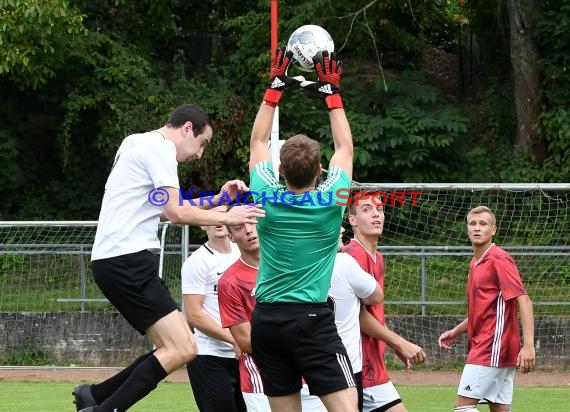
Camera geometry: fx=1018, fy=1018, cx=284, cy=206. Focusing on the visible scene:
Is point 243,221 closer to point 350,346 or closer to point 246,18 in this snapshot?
point 350,346

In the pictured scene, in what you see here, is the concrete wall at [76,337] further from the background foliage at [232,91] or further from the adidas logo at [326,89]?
the adidas logo at [326,89]

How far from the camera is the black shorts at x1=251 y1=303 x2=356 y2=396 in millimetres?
4910

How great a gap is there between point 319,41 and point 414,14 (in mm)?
14044

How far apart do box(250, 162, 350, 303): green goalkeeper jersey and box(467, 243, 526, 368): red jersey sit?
297cm

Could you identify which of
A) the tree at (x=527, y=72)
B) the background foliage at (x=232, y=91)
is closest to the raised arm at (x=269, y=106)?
the background foliage at (x=232, y=91)

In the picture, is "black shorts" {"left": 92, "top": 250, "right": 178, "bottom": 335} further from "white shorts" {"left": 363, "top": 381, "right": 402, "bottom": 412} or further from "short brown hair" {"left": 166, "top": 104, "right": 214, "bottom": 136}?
"white shorts" {"left": 363, "top": 381, "right": 402, "bottom": 412}

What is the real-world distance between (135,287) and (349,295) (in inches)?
50.4

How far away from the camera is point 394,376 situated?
1339cm

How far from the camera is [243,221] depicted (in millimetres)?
5262

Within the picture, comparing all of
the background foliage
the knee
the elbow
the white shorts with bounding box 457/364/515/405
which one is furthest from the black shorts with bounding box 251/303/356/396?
the background foliage

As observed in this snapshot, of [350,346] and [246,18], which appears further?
[246,18]

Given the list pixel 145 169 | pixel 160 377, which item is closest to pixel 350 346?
pixel 160 377

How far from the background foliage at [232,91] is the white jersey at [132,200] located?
34.1 ft

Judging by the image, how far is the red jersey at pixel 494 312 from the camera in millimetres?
7602
